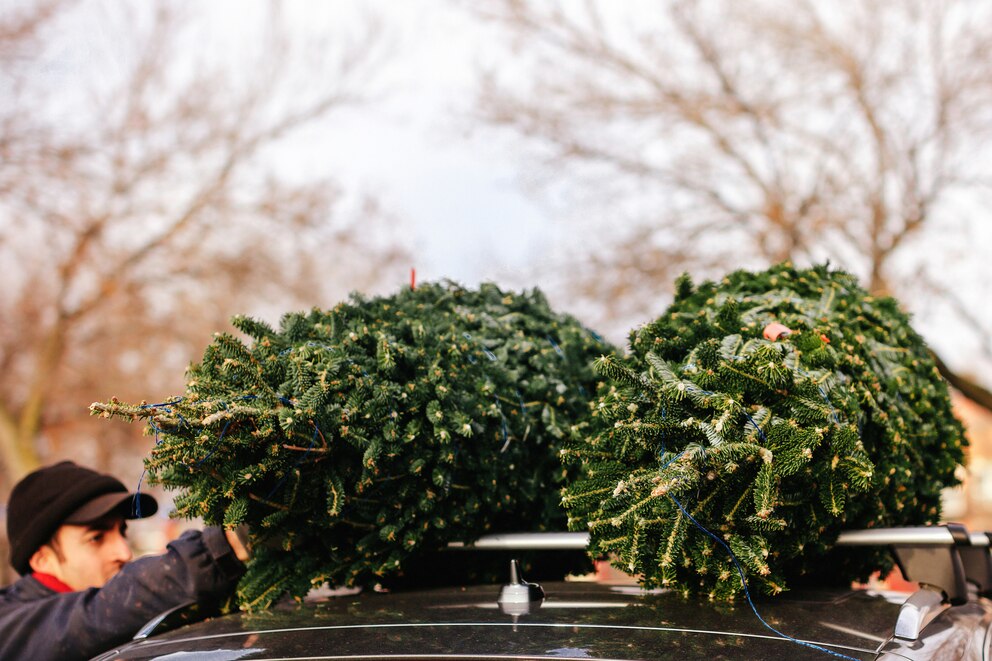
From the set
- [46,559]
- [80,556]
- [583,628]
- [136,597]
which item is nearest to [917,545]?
[583,628]

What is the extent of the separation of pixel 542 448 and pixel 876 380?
0.99 m

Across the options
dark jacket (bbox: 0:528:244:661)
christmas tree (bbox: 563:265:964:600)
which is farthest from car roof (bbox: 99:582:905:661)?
dark jacket (bbox: 0:528:244:661)

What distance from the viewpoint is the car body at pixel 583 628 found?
5.88 ft

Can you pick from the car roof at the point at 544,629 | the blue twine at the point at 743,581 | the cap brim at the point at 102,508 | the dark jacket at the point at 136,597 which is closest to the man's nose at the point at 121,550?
the cap brim at the point at 102,508

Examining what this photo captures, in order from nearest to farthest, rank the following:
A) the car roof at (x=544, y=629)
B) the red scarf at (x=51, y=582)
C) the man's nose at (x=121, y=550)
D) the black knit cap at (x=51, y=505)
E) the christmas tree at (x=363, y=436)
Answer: the car roof at (x=544, y=629), the christmas tree at (x=363, y=436), the red scarf at (x=51, y=582), the black knit cap at (x=51, y=505), the man's nose at (x=121, y=550)

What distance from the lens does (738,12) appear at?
12672 millimetres

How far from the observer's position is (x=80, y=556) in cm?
354

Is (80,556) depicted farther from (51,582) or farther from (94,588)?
(94,588)

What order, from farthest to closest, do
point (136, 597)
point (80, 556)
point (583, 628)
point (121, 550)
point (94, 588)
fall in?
1. point (121, 550)
2. point (80, 556)
3. point (94, 588)
4. point (136, 597)
5. point (583, 628)

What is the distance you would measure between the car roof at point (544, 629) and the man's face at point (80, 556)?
1445 millimetres

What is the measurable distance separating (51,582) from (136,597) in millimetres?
936

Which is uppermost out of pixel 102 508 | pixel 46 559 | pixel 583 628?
pixel 102 508

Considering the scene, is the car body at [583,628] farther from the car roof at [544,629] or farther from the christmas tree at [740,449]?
the christmas tree at [740,449]

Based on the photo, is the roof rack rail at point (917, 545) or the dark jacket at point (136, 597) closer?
the roof rack rail at point (917, 545)
